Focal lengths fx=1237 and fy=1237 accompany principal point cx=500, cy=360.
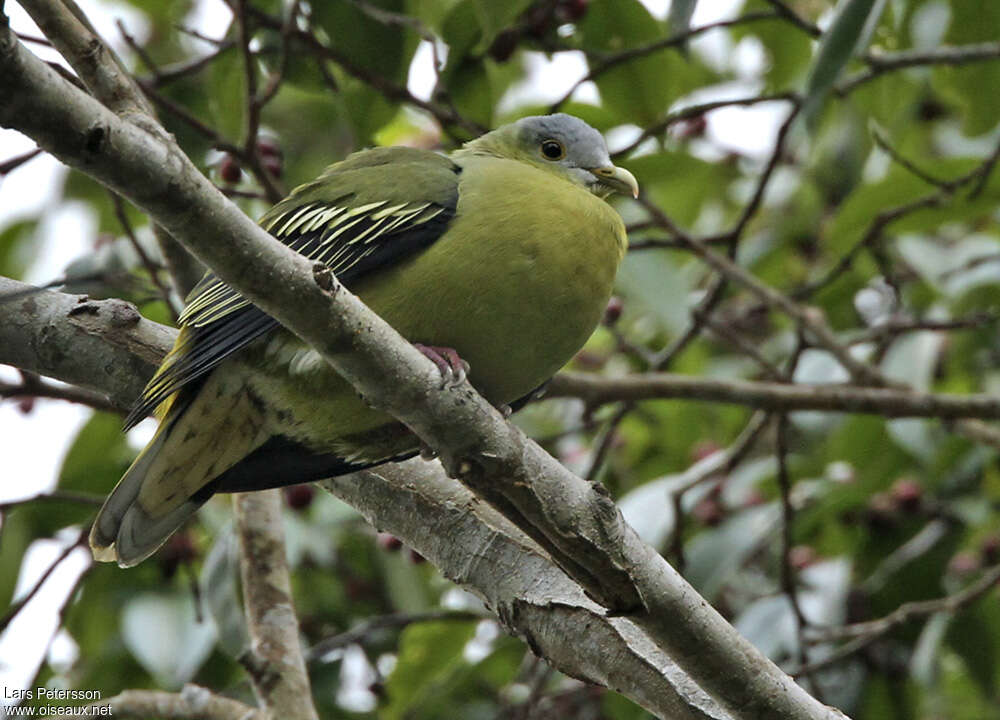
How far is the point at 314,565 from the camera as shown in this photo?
4602 mm

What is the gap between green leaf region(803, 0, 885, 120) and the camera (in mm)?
2684

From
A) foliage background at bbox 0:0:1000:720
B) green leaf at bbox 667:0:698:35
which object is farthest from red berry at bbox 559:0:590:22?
green leaf at bbox 667:0:698:35

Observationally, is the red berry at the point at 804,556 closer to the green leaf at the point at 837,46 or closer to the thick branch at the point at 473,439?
the green leaf at the point at 837,46

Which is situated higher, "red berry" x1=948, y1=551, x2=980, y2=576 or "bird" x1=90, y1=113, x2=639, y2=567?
"red berry" x1=948, y1=551, x2=980, y2=576

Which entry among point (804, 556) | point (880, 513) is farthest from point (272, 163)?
point (804, 556)

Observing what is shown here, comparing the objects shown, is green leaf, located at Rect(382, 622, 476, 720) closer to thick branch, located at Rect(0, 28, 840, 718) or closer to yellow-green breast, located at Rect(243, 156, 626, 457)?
yellow-green breast, located at Rect(243, 156, 626, 457)

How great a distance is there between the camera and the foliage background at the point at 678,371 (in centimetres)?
354

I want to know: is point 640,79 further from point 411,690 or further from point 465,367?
point 411,690

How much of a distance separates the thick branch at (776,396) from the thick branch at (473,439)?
1.45 metres

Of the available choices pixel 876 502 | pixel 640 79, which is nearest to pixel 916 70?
pixel 640 79

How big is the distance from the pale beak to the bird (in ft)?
0.92

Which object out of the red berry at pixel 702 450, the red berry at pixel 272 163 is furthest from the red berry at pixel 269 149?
the red berry at pixel 702 450

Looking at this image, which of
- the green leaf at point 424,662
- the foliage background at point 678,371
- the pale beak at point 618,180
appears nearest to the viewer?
the pale beak at point 618,180

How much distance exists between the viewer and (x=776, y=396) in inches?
147
